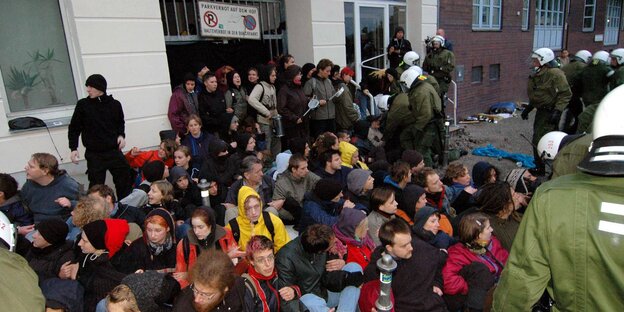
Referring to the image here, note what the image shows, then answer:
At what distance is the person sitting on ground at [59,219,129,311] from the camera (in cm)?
311

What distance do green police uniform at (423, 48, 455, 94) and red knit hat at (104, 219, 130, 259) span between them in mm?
7672

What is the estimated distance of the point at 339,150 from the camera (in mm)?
5422

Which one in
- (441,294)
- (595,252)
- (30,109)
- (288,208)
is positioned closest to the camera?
(595,252)

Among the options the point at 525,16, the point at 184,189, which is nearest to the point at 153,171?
the point at 184,189

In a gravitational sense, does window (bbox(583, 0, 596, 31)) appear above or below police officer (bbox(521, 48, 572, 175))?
above

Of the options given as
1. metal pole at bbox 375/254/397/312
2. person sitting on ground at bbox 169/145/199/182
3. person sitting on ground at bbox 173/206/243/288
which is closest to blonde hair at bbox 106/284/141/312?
person sitting on ground at bbox 173/206/243/288

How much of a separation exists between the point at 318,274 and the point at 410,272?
732mm

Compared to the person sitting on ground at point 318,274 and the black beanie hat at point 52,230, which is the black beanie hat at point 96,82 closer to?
the black beanie hat at point 52,230

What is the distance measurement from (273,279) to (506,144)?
7661mm

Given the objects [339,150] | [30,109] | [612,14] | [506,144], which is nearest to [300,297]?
[339,150]

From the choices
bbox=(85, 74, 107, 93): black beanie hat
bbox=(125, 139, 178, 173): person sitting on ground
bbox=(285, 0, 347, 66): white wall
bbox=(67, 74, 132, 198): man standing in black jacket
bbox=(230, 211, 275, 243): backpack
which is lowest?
bbox=(230, 211, 275, 243): backpack

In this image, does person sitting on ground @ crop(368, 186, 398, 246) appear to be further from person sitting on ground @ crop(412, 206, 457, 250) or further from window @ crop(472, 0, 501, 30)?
window @ crop(472, 0, 501, 30)

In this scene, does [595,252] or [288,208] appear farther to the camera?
[288,208]

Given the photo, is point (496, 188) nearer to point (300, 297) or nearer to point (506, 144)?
point (300, 297)
